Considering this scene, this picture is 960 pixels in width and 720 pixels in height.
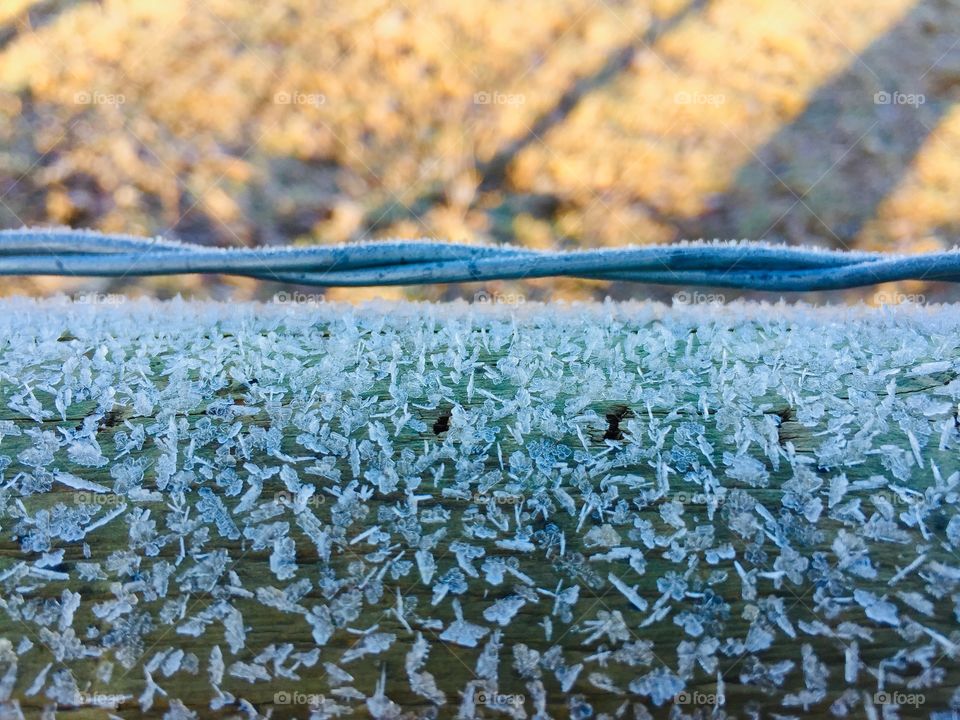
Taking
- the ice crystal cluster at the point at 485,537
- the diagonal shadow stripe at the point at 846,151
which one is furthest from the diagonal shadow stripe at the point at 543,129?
the ice crystal cluster at the point at 485,537

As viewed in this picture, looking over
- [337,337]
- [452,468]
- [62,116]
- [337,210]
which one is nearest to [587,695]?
[452,468]

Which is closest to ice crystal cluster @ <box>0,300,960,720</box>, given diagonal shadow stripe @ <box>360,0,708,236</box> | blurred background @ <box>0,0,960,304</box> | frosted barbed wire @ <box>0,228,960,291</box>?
frosted barbed wire @ <box>0,228,960,291</box>

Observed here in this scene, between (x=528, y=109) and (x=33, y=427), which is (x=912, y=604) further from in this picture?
(x=528, y=109)

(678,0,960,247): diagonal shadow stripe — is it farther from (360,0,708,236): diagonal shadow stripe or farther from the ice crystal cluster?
the ice crystal cluster

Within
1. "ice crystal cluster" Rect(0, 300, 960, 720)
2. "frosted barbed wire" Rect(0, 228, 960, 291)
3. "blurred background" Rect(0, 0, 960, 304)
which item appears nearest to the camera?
"ice crystal cluster" Rect(0, 300, 960, 720)

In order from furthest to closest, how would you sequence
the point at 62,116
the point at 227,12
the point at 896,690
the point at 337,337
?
the point at 227,12
the point at 62,116
the point at 337,337
the point at 896,690

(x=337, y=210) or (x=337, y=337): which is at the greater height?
(x=337, y=210)
